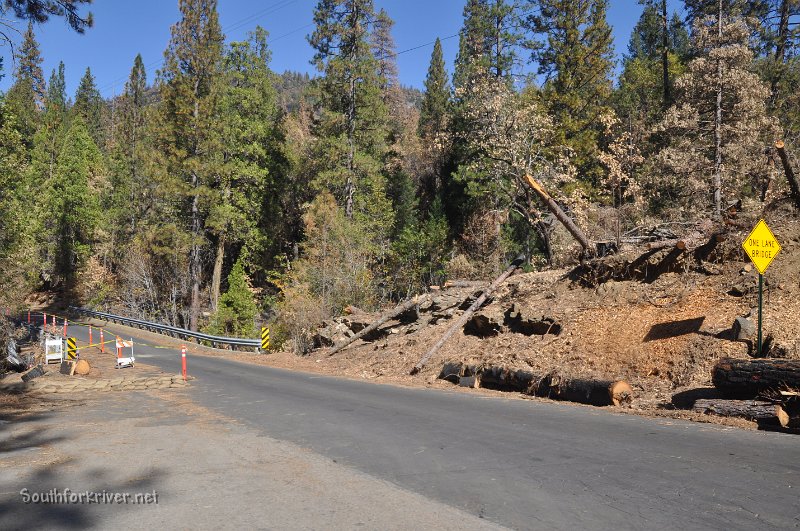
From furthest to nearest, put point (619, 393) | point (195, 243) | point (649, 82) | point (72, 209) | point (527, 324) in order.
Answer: point (72, 209) → point (649, 82) → point (195, 243) → point (527, 324) → point (619, 393)

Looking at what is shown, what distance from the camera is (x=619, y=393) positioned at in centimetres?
1193

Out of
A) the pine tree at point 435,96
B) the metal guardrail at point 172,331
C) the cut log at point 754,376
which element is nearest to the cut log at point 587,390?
the cut log at point 754,376

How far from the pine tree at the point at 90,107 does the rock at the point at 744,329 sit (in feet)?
270

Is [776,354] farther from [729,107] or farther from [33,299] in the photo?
[33,299]

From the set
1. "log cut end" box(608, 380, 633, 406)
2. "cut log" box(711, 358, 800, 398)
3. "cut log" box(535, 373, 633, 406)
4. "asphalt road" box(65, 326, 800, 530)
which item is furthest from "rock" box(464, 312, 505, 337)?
"cut log" box(711, 358, 800, 398)

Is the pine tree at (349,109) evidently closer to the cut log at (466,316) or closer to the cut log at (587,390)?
the cut log at (466,316)

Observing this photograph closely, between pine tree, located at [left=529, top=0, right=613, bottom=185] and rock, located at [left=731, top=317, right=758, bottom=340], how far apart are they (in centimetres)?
2148

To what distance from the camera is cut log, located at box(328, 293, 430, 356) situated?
24.1 metres

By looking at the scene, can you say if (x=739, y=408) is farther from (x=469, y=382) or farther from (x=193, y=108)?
(x=193, y=108)

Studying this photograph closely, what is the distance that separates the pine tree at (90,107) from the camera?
257ft

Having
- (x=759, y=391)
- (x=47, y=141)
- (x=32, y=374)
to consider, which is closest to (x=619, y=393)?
(x=759, y=391)

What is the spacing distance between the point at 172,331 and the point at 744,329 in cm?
3347

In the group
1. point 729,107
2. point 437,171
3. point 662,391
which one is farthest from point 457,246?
point 662,391

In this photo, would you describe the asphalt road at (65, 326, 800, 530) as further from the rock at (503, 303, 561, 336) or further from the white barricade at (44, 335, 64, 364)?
the white barricade at (44, 335, 64, 364)
